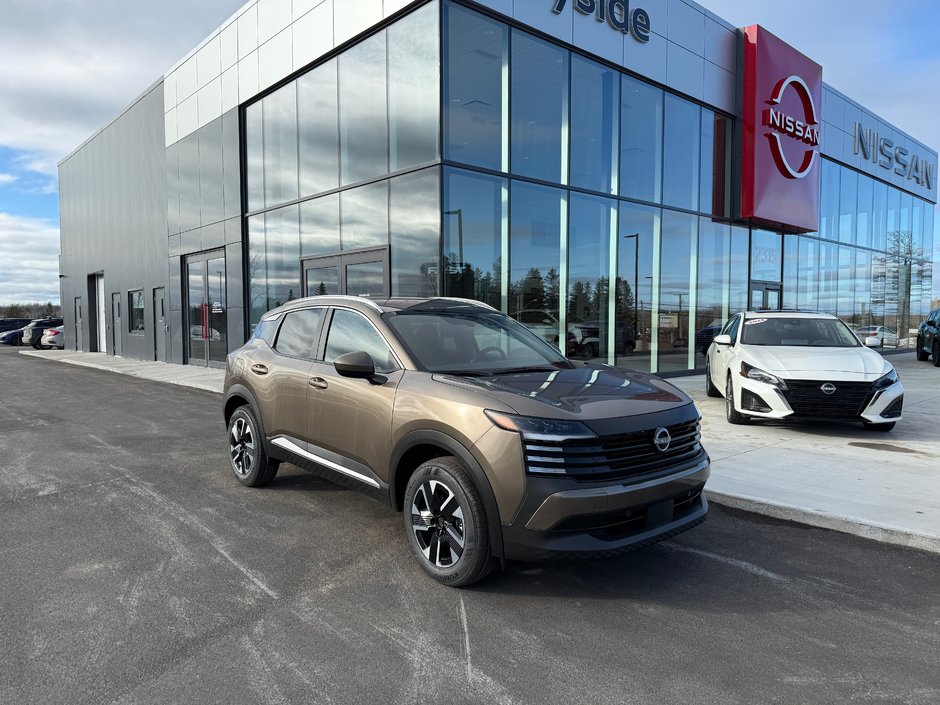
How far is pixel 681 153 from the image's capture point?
50.8 ft

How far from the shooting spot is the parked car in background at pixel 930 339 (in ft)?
60.6

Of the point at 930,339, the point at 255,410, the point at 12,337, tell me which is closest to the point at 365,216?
the point at 255,410

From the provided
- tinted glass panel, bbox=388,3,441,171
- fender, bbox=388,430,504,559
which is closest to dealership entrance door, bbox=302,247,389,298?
tinted glass panel, bbox=388,3,441,171

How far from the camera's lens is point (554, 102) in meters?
12.7

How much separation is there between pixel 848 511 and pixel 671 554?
1.74 m

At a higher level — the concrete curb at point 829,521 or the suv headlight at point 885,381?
the suv headlight at point 885,381

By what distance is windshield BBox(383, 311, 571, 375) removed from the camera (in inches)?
168

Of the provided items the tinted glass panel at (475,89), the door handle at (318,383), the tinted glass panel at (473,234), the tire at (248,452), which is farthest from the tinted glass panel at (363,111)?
the door handle at (318,383)

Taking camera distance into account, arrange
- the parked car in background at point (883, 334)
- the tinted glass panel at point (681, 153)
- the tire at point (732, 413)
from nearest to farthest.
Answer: the tire at point (732, 413)
the tinted glass panel at point (681, 153)
the parked car in background at point (883, 334)

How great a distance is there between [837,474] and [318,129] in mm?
13009

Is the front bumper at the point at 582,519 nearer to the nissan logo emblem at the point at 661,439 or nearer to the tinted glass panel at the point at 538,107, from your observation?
the nissan logo emblem at the point at 661,439

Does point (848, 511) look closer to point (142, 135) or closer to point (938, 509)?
point (938, 509)

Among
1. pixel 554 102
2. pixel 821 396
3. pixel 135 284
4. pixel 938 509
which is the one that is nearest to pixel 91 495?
pixel 938 509

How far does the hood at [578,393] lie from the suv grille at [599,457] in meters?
0.14
